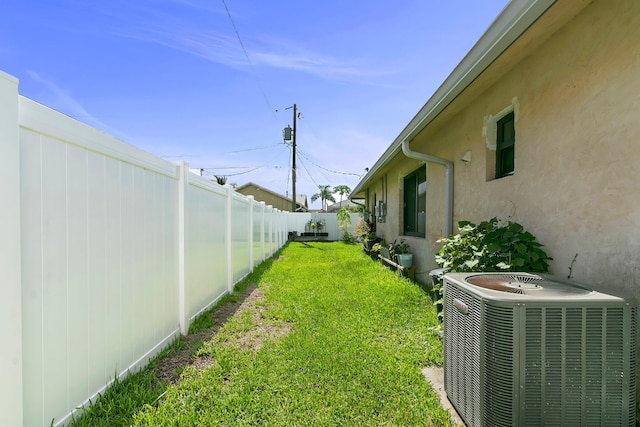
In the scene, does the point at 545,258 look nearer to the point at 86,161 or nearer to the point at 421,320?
the point at 421,320

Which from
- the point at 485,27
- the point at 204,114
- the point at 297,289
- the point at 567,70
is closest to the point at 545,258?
the point at 567,70

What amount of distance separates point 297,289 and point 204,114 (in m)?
11.7

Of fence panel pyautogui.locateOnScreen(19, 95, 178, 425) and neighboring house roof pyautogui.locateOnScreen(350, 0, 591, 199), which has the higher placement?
neighboring house roof pyautogui.locateOnScreen(350, 0, 591, 199)

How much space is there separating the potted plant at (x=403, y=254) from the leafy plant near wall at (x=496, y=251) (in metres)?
2.98

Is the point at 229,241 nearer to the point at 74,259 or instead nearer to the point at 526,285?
the point at 74,259

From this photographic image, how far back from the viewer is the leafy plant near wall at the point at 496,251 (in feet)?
8.28

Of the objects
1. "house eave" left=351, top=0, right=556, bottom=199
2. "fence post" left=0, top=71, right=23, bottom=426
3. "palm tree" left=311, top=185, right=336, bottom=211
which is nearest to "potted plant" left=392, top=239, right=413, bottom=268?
"house eave" left=351, top=0, right=556, bottom=199

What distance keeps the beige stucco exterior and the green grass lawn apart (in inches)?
55.7

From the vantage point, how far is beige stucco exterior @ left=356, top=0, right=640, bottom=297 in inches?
74.2

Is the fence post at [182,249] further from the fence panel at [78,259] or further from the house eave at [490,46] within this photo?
the house eave at [490,46]

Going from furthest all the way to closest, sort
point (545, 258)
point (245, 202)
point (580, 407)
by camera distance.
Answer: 1. point (245, 202)
2. point (545, 258)
3. point (580, 407)

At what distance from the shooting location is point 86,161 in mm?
1868

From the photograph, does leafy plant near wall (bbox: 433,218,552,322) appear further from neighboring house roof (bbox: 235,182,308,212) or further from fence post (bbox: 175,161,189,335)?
neighboring house roof (bbox: 235,182,308,212)

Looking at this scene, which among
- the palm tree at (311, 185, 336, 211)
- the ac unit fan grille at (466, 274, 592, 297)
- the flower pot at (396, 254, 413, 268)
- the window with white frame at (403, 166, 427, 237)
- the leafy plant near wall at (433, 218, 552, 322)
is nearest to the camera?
the ac unit fan grille at (466, 274, 592, 297)
